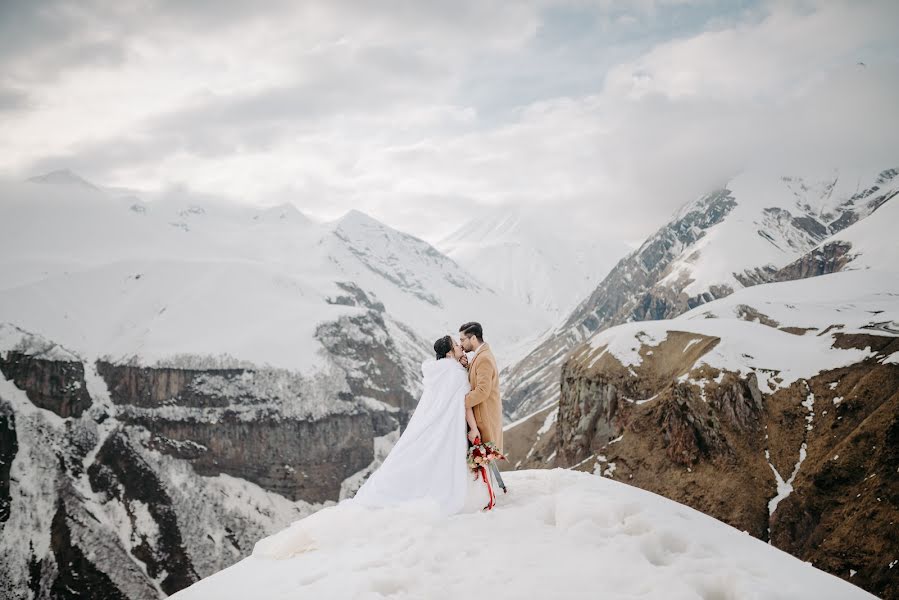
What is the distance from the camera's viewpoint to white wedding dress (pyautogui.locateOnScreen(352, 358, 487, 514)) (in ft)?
34.6

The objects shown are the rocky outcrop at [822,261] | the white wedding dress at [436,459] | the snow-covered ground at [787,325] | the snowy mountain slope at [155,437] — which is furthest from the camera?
the rocky outcrop at [822,261]

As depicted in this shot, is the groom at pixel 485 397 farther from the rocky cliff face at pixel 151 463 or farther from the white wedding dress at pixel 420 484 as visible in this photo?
the rocky cliff face at pixel 151 463

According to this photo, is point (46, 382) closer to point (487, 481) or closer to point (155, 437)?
point (155, 437)

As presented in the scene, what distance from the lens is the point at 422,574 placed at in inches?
299

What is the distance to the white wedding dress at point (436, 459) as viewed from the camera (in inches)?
416

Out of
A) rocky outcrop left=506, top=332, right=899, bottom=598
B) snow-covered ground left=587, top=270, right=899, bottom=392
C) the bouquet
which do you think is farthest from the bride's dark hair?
snow-covered ground left=587, top=270, right=899, bottom=392

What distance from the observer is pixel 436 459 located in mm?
10992

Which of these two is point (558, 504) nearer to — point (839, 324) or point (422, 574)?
point (422, 574)

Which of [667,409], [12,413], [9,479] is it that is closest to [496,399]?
[667,409]

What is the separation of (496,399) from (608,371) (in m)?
72.4

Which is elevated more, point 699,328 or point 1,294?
point 1,294

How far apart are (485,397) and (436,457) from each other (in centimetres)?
170

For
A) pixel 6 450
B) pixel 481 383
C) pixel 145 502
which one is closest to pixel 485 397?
pixel 481 383

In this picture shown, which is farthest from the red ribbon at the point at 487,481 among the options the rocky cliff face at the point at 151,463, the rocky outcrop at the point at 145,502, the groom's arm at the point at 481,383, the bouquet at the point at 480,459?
the rocky cliff face at the point at 151,463
